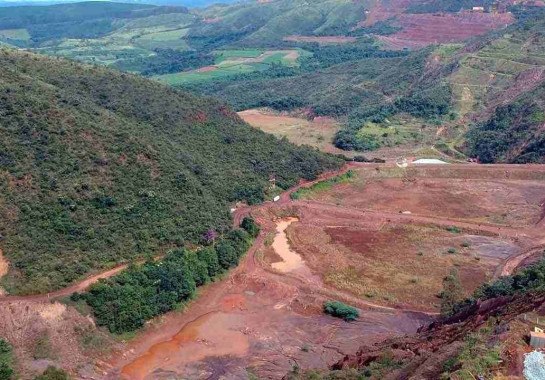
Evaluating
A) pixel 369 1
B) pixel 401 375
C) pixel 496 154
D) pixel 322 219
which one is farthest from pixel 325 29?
pixel 401 375

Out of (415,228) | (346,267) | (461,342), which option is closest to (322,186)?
(415,228)

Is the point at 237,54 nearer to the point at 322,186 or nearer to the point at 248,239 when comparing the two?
the point at 322,186

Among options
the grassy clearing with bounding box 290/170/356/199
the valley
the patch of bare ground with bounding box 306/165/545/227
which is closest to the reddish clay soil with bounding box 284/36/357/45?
the valley

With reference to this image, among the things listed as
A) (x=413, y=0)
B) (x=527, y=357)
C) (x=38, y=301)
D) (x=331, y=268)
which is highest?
(x=413, y=0)

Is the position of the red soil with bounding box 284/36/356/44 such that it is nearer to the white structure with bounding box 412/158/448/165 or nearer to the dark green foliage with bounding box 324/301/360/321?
the white structure with bounding box 412/158/448/165

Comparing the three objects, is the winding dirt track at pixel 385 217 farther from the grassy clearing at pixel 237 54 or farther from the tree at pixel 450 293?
the grassy clearing at pixel 237 54

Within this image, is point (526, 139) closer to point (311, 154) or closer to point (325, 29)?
point (311, 154)
